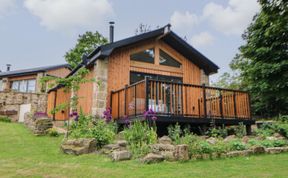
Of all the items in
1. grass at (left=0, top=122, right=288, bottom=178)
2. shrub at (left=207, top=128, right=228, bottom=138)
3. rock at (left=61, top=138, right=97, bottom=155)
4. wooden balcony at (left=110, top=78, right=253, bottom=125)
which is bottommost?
grass at (left=0, top=122, right=288, bottom=178)

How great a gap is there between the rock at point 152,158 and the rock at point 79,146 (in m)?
1.71

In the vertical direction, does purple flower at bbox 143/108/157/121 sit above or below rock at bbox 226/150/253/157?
above

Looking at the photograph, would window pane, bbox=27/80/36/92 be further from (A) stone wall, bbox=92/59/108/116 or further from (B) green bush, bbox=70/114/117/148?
(B) green bush, bbox=70/114/117/148

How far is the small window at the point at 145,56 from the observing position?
11.2 metres

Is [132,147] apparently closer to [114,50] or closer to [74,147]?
[74,147]

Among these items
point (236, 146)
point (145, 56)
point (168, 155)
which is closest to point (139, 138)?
point (168, 155)

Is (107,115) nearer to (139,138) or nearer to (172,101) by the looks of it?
(139,138)

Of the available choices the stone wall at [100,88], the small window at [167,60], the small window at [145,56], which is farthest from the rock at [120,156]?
the small window at [167,60]

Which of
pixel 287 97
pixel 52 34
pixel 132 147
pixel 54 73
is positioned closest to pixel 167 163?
pixel 132 147

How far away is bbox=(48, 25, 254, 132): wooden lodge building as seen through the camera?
28.9 ft

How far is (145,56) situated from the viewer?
11.4 m

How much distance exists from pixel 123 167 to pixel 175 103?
4.39m

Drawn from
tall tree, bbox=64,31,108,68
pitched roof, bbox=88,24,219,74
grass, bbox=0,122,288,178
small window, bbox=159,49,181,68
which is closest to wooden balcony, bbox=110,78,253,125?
pitched roof, bbox=88,24,219,74

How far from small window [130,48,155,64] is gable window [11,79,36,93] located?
15.3 m
